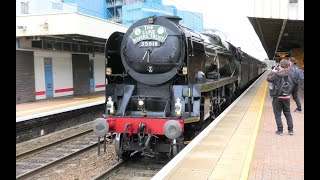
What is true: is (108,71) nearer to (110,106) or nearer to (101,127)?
(110,106)

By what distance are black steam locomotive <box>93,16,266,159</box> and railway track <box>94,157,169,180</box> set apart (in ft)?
0.73

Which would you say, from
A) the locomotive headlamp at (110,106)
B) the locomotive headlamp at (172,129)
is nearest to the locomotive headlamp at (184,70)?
the locomotive headlamp at (172,129)

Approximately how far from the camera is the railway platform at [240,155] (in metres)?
5.16

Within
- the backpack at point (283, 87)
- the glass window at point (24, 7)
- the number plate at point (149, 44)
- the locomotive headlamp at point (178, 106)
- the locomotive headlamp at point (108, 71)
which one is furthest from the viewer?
the glass window at point (24, 7)

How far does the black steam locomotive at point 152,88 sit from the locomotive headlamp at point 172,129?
0.8 inches

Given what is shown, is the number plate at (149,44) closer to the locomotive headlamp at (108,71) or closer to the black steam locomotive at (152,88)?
the black steam locomotive at (152,88)

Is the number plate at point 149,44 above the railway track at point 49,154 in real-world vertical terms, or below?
above

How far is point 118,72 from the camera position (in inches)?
335

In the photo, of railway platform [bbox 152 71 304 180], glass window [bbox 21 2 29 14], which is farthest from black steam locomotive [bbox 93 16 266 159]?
glass window [bbox 21 2 29 14]

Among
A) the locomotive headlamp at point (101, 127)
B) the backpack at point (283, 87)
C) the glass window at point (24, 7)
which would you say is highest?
the glass window at point (24, 7)

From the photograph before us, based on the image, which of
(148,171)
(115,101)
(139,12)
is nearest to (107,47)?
(115,101)

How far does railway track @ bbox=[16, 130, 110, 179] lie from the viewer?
25.9 feet

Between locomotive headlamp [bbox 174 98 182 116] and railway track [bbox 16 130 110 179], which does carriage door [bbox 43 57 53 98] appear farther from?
locomotive headlamp [bbox 174 98 182 116]
